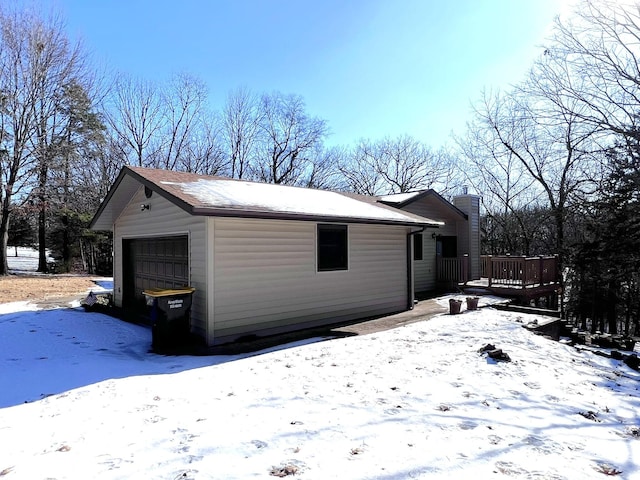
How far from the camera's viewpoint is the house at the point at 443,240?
561 inches

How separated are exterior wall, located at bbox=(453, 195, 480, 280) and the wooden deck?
1080 mm

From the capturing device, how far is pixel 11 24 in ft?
62.7

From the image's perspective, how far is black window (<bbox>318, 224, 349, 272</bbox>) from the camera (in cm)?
868

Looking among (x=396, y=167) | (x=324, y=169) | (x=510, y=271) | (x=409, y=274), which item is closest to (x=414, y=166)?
(x=396, y=167)

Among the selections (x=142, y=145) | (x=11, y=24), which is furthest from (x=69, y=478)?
(x=142, y=145)

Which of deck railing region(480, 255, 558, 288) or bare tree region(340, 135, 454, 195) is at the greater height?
bare tree region(340, 135, 454, 195)

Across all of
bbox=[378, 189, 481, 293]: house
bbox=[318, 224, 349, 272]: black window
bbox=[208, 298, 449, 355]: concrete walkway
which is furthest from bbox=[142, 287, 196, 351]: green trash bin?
bbox=[378, 189, 481, 293]: house

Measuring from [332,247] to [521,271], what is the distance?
7.37m

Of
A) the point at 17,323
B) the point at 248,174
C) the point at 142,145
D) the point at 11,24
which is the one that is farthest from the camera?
the point at 248,174

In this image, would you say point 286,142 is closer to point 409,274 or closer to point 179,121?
point 179,121

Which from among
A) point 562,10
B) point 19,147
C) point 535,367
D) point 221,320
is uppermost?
point 562,10

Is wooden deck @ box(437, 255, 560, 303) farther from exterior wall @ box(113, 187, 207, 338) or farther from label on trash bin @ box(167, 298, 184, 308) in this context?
label on trash bin @ box(167, 298, 184, 308)

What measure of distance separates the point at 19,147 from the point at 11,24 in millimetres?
5867

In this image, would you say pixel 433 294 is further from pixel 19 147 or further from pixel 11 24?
pixel 11 24
